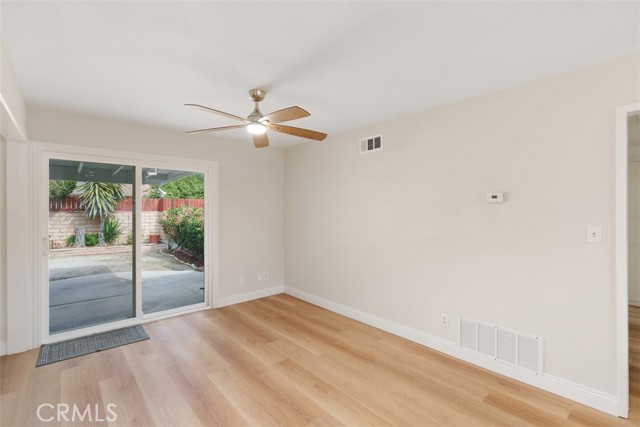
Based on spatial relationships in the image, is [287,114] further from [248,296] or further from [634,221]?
[634,221]

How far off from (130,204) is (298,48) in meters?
3.08

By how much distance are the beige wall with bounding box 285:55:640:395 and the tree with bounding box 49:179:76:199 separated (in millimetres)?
3260

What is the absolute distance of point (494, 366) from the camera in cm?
266

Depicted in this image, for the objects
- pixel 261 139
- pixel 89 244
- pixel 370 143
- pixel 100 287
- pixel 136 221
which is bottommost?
pixel 100 287

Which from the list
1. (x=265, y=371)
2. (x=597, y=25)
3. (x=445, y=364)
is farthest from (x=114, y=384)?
(x=597, y=25)

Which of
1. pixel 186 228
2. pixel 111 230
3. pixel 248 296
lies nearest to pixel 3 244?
pixel 111 230

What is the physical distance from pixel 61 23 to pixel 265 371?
2913mm

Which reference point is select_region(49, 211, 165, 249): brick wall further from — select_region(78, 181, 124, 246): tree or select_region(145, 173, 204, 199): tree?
select_region(145, 173, 204, 199): tree

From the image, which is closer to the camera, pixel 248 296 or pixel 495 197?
pixel 495 197

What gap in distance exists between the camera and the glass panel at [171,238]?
3.91 metres

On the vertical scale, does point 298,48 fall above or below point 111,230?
above

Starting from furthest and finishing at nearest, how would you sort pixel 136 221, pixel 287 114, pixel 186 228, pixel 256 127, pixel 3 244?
pixel 186 228
pixel 136 221
pixel 3 244
pixel 256 127
pixel 287 114

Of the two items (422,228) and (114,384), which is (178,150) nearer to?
(114,384)

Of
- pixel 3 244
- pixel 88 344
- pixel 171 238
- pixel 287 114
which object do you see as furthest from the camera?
pixel 171 238
